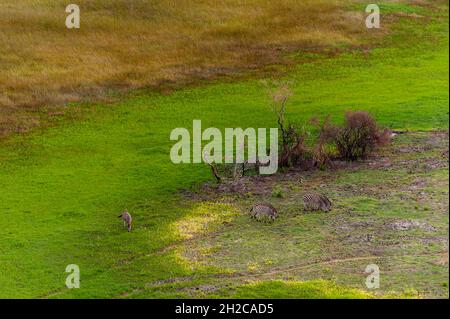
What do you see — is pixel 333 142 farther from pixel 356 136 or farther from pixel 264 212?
pixel 264 212

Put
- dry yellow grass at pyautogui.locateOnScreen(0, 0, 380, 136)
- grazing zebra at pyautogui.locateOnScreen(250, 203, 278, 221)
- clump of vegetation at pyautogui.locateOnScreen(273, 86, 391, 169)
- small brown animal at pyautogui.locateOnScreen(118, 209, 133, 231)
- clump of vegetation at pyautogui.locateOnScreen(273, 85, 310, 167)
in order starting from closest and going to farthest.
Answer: small brown animal at pyautogui.locateOnScreen(118, 209, 133, 231) → grazing zebra at pyautogui.locateOnScreen(250, 203, 278, 221) → clump of vegetation at pyautogui.locateOnScreen(273, 85, 310, 167) → clump of vegetation at pyautogui.locateOnScreen(273, 86, 391, 169) → dry yellow grass at pyautogui.locateOnScreen(0, 0, 380, 136)

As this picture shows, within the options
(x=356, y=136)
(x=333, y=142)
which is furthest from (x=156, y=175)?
(x=356, y=136)

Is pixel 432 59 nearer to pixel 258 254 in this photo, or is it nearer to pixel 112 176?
pixel 112 176

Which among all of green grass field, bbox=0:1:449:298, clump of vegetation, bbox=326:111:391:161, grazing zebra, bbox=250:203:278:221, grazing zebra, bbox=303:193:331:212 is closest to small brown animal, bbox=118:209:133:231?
green grass field, bbox=0:1:449:298

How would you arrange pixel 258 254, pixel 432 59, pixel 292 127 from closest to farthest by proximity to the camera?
pixel 258 254
pixel 292 127
pixel 432 59

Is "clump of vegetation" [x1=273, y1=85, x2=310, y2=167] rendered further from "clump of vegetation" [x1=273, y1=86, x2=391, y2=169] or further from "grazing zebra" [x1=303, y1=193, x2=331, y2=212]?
"grazing zebra" [x1=303, y1=193, x2=331, y2=212]

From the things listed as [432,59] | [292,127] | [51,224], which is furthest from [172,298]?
[432,59]
